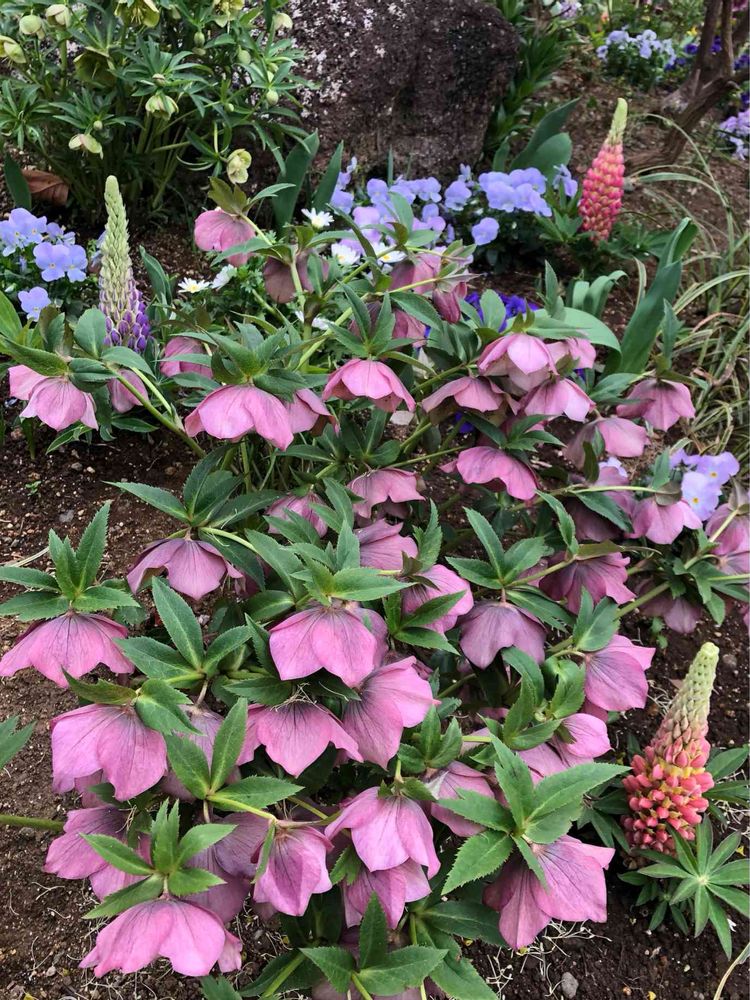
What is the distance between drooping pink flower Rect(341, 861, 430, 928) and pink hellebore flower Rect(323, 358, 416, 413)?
0.49m

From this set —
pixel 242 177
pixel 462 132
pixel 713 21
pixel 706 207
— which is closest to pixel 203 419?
pixel 242 177

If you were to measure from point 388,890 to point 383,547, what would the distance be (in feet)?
1.15

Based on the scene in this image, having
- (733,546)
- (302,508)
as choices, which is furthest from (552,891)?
(733,546)

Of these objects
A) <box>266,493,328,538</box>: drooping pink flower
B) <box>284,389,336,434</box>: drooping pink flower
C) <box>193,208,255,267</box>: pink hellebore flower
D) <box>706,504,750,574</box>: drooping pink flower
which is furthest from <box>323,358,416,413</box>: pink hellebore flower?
<box>706,504,750,574</box>: drooping pink flower

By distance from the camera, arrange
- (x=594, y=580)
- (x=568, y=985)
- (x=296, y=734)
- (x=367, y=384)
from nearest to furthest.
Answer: (x=296, y=734) < (x=367, y=384) < (x=594, y=580) < (x=568, y=985)

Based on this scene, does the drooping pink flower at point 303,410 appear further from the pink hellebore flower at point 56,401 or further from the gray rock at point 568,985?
the gray rock at point 568,985

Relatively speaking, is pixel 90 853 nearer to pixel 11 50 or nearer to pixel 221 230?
pixel 221 230

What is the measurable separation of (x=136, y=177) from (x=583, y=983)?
5.88 feet

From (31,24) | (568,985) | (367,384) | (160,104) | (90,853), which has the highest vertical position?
(31,24)

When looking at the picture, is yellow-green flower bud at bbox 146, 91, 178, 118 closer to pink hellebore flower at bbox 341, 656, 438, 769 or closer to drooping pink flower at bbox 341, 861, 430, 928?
pink hellebore flower at bbox 341, 656, 438, 769

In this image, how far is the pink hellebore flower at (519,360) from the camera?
3.25 feet

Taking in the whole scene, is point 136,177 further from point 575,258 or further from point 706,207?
point 706,207

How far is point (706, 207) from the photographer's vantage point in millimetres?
2816

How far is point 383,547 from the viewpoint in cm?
94
